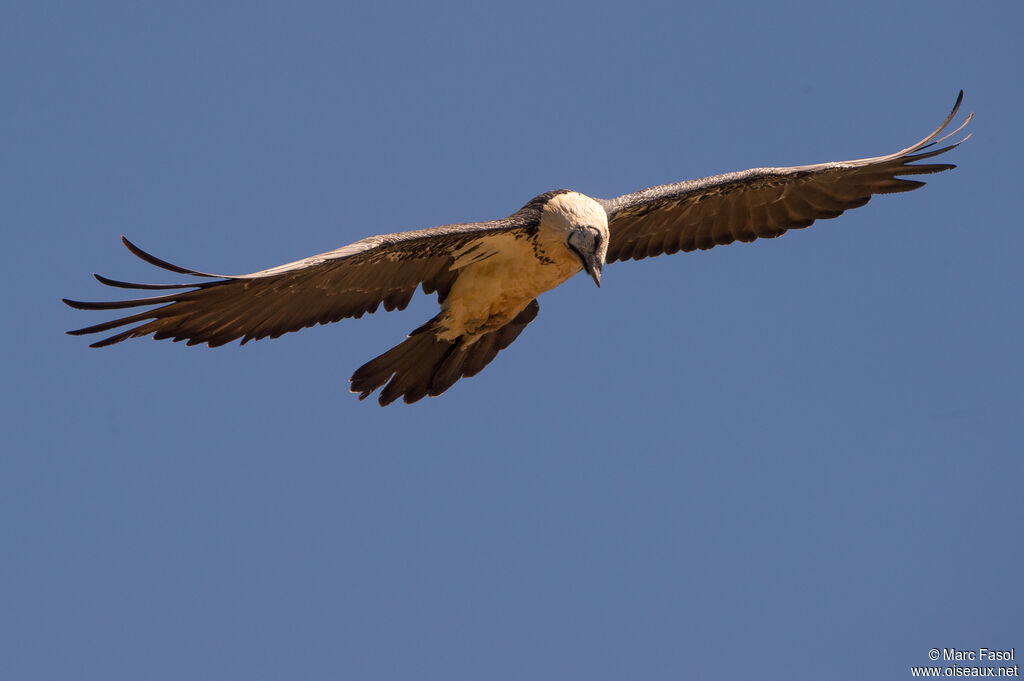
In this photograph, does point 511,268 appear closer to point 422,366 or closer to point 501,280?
point 501,280

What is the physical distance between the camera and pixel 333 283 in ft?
31.3

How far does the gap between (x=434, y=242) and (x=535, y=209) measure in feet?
2.72

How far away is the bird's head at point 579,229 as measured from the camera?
9.59 m

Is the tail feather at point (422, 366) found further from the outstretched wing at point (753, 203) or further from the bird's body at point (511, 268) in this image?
the outstretched wing at point (753, 203)

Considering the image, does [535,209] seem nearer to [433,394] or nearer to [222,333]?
[433,394]

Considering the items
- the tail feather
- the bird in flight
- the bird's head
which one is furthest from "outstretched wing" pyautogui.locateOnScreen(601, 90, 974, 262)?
the tail feather

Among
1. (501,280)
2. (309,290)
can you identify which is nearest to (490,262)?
(501,280)

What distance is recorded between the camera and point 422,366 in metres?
10.0

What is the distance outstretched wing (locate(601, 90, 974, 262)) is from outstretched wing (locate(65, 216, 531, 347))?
5.10 feet

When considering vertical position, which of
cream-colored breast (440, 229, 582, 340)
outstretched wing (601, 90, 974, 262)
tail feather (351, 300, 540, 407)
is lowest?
tail feather (351, 300, 540, 407)

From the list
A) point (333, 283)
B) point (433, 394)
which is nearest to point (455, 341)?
point (433, 394)

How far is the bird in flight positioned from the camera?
29.5 feet

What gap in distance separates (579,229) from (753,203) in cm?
209

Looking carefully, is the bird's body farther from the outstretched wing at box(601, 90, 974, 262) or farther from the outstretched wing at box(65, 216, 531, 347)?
the outstretched wing at box(601, 90, 974, 262)
